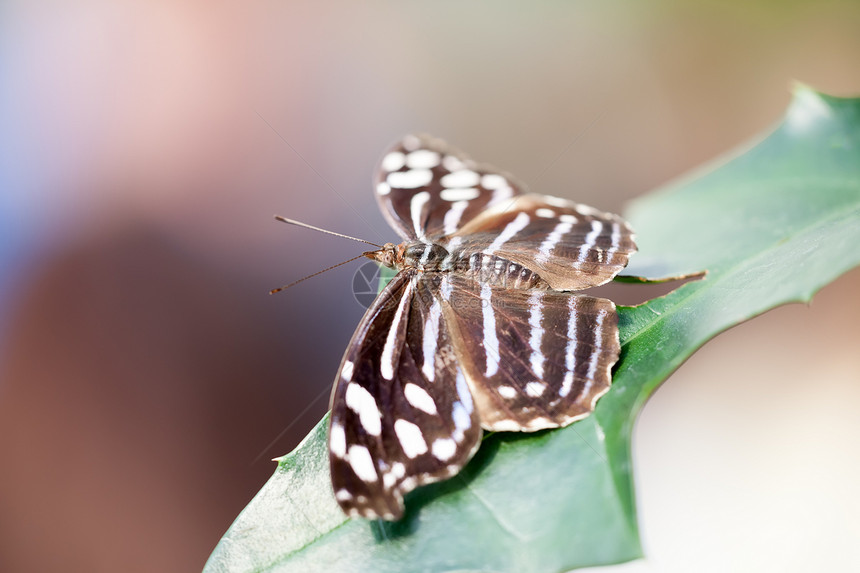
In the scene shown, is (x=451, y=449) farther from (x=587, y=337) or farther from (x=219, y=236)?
(x=219, y=236)

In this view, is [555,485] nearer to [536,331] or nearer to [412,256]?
[536,331]

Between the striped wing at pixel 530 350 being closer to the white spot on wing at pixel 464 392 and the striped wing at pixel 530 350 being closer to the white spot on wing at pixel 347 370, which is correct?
the white spot on wing at pixel 464 392

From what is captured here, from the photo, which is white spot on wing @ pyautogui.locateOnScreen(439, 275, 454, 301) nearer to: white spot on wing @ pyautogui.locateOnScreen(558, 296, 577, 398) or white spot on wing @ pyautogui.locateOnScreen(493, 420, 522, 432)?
white spot on wing @ pyautogui.locateOnScreen(558, 296, 577, 398)

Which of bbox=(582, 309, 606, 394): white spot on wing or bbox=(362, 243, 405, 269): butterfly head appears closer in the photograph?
bbox=(582, 309, 606, 394): white spot on wing

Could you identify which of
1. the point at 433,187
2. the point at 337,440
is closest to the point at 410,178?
the point at 433,187

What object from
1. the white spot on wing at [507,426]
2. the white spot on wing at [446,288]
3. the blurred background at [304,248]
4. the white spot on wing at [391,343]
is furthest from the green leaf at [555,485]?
the blurred background at [304,248]

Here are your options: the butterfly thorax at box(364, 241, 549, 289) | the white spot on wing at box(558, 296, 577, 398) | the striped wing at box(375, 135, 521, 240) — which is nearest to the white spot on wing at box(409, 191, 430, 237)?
the striped wing at box(375, 135, 521, 240)
